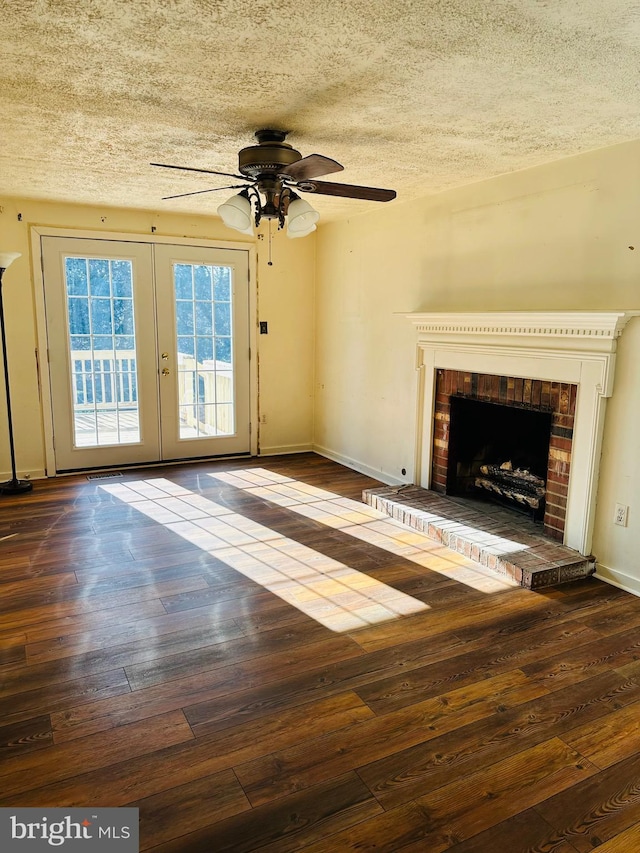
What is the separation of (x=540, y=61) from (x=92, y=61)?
170 centimetres

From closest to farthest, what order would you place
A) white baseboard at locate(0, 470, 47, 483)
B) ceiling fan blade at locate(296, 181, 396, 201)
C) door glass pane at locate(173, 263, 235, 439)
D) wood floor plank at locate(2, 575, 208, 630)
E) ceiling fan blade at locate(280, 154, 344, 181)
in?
1. ceiling fan blade at locate(280, 154, 344, 181)
2. wood floor plank at locate(2, 575, 208, 630)
3. ceiling fan blade at locate(296, 181, 396, 201)
4. white baseboard at locate(0, 470, 47, 483)
5. door glass pane at locate(173, 263, 235, 439)

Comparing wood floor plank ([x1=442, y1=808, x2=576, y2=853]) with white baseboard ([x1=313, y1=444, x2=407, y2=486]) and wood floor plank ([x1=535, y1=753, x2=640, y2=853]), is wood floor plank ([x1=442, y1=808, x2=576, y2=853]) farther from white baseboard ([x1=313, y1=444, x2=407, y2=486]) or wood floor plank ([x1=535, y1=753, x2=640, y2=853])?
white baseboard ([x1=313, y1=444, x2=407, y2=486])

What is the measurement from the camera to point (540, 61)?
2146 millimetres

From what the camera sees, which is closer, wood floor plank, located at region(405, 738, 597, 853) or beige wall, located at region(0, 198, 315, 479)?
wood floor plank, located at region(405, 738, 597, 853)

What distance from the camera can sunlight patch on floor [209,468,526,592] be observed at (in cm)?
339

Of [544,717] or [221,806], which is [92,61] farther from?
[544,717]

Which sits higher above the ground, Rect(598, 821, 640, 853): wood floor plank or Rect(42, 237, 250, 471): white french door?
Rect(42, 237, 250, 471): white french door

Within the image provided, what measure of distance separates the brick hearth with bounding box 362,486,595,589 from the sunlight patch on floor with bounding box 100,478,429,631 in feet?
2.16

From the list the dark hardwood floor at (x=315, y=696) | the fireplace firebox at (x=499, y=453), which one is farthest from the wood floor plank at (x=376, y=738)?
the fireplace firebox at (x=499, y=453)

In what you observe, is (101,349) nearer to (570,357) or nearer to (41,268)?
(41,268)

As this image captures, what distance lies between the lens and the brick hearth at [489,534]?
3.24m

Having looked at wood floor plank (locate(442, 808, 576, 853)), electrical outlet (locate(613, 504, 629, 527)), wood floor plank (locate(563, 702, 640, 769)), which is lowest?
wood floor plank (locate(442, 808, 576, 853))

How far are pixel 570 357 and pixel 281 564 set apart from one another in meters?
2.10

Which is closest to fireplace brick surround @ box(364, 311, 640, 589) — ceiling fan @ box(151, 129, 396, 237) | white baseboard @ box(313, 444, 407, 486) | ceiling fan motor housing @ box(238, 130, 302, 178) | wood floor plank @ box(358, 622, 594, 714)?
wood floor plank @ box(358, 622, 594, 714)
